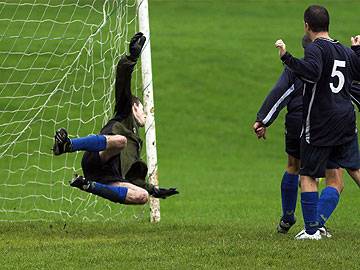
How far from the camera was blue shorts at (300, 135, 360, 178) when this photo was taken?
9656mm

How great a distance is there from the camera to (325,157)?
9672 millimetres

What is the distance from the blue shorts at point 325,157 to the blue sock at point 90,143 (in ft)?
6.25

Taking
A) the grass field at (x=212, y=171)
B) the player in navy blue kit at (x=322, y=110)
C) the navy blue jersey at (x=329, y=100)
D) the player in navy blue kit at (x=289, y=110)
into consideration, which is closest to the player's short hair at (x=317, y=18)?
the player in navy blue kit at (x=322, y=110)

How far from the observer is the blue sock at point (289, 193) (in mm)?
10641

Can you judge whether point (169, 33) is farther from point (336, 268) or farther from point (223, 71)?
point (336, 268)

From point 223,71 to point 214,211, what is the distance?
16.5m

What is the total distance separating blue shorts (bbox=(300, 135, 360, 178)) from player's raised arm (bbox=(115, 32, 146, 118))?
73.1 inches

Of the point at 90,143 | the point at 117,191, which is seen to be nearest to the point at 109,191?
the point at 117,191

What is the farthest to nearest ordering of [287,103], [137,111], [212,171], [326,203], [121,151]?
1. [212,171]
2. [137,111]
3. [287,103]
4. [121,151]
5. [326,203]

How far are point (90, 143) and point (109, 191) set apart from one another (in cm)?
49

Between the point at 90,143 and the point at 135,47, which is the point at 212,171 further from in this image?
the point at 90,143

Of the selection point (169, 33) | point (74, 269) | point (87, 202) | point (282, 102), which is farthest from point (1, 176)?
point (169, 33)

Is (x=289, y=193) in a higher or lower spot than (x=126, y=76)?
lower

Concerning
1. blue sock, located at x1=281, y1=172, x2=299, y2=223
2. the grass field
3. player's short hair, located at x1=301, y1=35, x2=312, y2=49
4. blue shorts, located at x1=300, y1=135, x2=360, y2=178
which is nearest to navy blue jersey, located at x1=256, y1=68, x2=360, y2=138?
player's short hair, located at x1=301, y1=35, x2=312, y2=49
